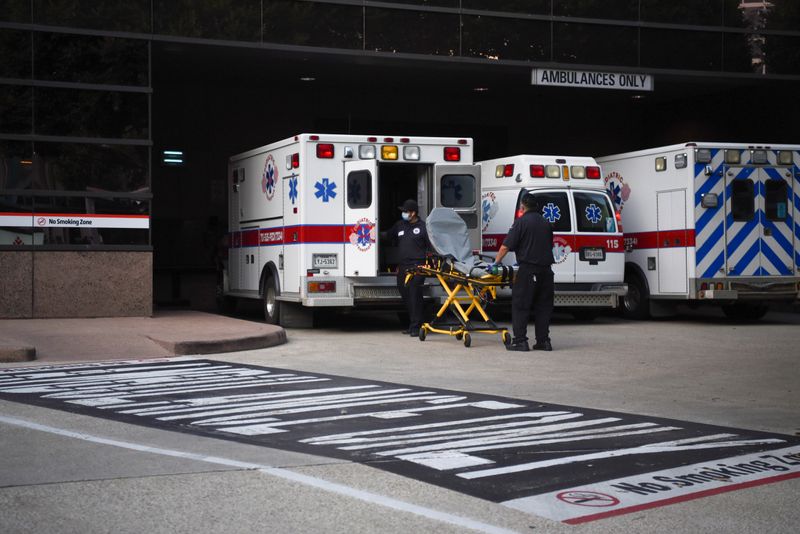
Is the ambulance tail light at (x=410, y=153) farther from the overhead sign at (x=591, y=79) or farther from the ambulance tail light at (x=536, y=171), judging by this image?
the overhead sign at (x=591, y=79)

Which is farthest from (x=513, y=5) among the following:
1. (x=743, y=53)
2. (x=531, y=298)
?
(x=531, y=298)

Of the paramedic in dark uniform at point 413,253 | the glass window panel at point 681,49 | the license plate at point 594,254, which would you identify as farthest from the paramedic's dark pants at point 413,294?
the glass window panel at point 681,49

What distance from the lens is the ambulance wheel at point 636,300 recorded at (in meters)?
20.3

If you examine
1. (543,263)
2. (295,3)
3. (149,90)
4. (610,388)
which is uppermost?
(295,3)

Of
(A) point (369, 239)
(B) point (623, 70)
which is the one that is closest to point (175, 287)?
(A) point (369, 239)

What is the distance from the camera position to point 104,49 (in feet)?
61.1

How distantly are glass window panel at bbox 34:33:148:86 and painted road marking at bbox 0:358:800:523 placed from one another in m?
7.92

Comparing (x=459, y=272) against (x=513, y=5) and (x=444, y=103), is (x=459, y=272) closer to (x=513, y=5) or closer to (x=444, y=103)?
(x=513, y=5)

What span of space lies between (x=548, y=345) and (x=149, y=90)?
8.07m

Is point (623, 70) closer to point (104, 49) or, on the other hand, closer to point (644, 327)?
point (644, 327)

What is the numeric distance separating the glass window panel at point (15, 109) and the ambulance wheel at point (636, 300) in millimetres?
10386

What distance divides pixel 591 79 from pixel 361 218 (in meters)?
6.77

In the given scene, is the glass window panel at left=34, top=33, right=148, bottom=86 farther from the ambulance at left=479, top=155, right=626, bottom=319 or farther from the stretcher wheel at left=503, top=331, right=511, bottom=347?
the stretcher wheel at left=503, top=331, right=511, bottom=347

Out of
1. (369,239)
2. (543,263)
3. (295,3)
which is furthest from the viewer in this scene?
(295,3)
